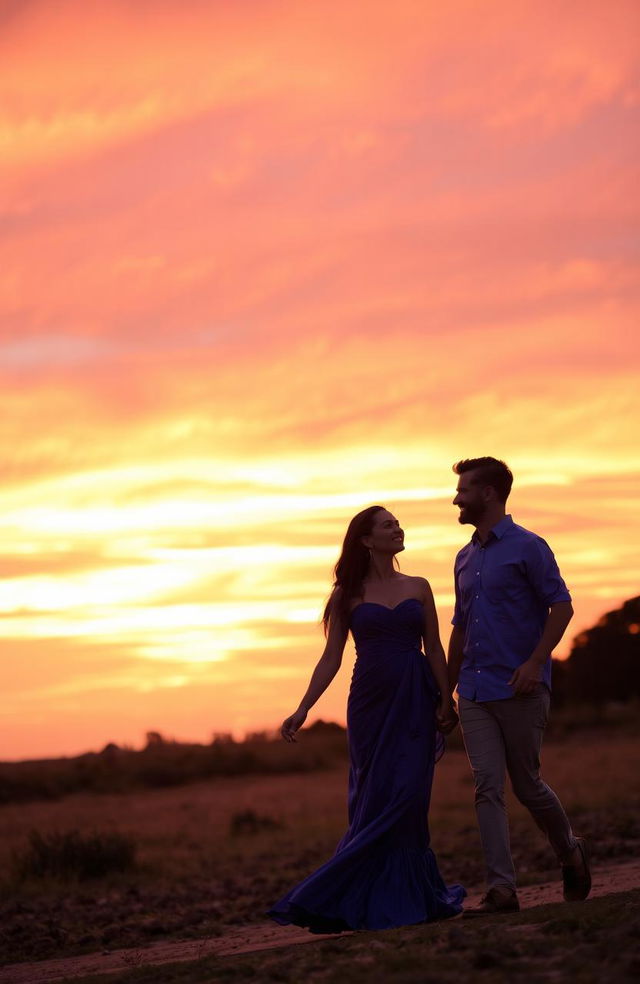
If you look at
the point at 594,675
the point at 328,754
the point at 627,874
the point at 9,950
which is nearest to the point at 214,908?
the point at 9,950

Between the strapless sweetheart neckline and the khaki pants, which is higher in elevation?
the strapless sweetheart neckline

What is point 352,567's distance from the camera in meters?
8.71

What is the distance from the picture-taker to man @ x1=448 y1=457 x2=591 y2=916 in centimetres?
795

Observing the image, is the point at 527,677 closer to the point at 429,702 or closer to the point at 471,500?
the point at 429,702

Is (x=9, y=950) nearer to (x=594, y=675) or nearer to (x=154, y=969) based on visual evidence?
(x=154, y=969)

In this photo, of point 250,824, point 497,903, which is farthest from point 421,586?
point 250,824

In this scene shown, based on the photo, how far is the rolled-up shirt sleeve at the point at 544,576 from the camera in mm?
8031

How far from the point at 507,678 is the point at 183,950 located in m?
2.87

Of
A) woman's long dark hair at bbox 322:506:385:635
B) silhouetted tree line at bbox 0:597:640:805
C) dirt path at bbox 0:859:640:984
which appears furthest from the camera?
silhouetted tree line at bbox 0:597:640:805

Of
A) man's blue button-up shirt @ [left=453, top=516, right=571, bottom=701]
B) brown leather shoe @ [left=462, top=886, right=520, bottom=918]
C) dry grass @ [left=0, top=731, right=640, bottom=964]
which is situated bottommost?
dry grass @ [left=0, top=731, right=640, bottom=964]

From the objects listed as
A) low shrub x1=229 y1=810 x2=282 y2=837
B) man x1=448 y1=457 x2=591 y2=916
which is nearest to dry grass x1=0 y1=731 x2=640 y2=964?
low shrub x1=229 y1=810 x2=282 y2=837

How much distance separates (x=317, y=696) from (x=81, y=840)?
8.13 metres

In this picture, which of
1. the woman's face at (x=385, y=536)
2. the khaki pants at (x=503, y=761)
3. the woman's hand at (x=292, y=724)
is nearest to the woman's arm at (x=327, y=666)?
the woman's hand at (x=292, y=724)

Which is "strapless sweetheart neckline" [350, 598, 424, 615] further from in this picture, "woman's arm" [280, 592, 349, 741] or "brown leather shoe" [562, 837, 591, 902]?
"brown leather shoe" [562, 837, 591, 902]
